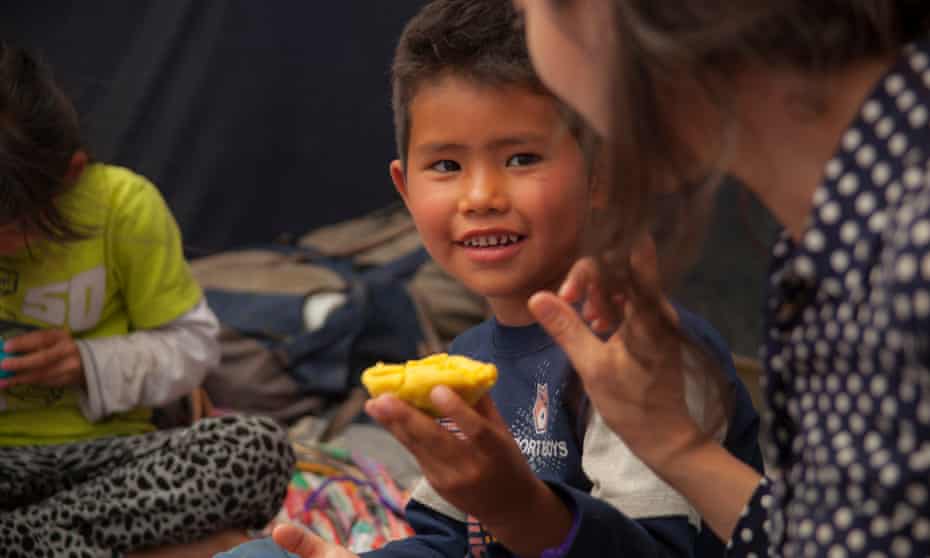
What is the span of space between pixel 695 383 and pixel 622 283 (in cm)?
17

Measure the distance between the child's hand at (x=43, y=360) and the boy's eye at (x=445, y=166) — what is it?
764 millimetres

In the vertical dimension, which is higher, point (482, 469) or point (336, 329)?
point (482, 469)

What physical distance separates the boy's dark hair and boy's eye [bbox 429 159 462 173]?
66 millimetres

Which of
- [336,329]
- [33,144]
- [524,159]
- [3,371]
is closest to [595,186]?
[524,159]

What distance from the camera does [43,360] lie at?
1697mm

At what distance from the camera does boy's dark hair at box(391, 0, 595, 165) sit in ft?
3.97

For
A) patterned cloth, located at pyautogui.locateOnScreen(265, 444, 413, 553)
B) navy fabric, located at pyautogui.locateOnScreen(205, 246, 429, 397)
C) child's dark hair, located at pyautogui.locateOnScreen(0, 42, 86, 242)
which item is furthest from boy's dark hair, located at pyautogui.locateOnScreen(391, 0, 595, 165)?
navy fabric, located at pyautogui.locateOnScreen(205, 246, 429, 397)

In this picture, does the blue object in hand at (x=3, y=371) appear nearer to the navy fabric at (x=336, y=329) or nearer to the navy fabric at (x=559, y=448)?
the navy fabric at (x=559, y=448)

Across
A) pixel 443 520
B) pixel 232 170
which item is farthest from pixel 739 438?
pixel 232 170

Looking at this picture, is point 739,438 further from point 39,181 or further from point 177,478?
point 39,181

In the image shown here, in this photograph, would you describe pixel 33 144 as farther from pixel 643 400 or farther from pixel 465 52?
pixel 643 400

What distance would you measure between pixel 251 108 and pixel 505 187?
215 cm

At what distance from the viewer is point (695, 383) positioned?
3.37 ft

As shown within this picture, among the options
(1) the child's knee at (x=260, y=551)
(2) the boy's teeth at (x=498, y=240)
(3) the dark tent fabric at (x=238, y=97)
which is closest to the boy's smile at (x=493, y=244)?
(2) the boy's teeth at (x=498, y=240)
